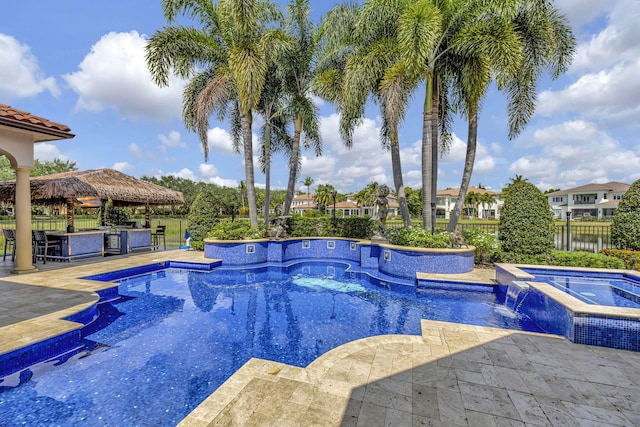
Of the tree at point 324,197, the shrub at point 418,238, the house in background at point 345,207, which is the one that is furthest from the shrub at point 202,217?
the tree at point 324,197

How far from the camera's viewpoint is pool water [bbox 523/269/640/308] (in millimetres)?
5988

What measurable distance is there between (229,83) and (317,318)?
31.5ft

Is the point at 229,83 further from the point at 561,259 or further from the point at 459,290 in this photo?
the point at 561,259

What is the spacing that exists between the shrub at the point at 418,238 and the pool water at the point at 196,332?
1643 millimetres

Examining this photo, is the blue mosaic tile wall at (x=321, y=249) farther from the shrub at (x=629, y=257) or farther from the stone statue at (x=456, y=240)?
the shrub at (x=629, y=257)

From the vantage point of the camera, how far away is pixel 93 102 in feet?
55.2

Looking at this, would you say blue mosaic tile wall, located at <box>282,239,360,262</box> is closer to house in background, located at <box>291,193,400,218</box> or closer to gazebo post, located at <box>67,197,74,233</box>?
gazebo post, located at <box>67,197,74,233</box>

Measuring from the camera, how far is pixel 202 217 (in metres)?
14.2

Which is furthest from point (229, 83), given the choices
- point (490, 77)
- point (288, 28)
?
point (490, 77)

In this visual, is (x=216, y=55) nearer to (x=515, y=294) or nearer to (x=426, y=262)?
(x=426, y=262)

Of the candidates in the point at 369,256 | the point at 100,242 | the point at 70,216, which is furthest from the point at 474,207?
the point at 70,216

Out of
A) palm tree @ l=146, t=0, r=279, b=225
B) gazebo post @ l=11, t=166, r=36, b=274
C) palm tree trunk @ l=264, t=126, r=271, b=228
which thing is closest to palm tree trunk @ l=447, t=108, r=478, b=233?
palm tree @ l=146, t=0, r=279, b=225

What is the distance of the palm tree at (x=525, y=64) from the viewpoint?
8.89m

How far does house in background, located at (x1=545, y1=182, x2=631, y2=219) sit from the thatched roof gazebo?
48765 millimetres
